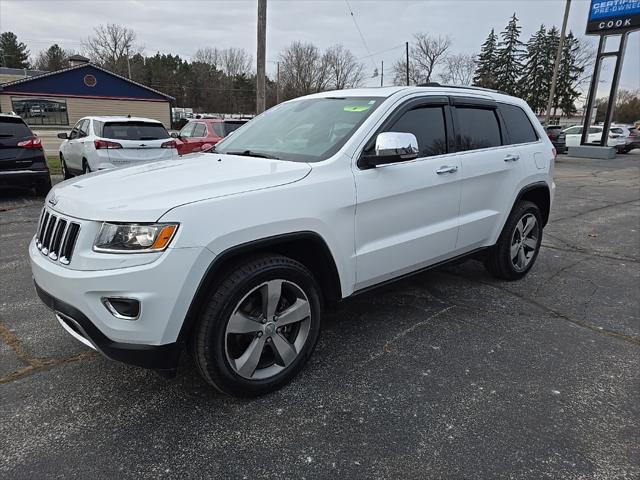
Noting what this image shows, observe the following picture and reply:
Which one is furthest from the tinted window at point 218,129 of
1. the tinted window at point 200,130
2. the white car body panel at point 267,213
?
the white car body panel at point 267,213

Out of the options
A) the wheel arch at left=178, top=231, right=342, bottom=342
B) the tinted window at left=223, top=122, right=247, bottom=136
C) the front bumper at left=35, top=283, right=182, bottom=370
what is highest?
the tinted window at left=223, top=122, right=247, bottom=136

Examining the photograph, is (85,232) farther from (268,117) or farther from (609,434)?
(609,434)

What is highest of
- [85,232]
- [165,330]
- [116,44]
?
[116,44]

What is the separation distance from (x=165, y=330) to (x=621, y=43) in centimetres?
2650

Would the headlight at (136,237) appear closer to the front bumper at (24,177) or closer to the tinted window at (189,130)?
the front bumper at (24,177)

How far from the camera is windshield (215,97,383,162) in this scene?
3178 millimetres

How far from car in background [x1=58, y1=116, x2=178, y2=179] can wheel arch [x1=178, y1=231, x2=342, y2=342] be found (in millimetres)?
7582

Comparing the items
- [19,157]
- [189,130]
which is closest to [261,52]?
[189,130]

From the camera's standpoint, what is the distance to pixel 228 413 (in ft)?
8.67

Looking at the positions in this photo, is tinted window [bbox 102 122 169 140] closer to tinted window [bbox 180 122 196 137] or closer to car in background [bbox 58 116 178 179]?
car in background [bbox 58 116 178 179]

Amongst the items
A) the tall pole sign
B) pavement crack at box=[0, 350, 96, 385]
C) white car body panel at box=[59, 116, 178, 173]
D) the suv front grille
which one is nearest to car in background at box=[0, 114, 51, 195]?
white car body panel at box=[59, 116, 178, 173]

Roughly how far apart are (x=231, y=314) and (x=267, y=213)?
22.9 inches

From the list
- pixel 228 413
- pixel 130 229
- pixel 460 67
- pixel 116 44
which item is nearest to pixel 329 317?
pixel 228 413

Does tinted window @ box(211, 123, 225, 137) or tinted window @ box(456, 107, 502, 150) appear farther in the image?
tinted window @ box(211, 123, 225, 137)
